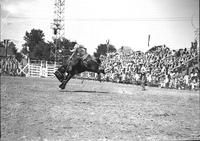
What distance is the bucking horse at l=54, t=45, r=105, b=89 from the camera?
13486mm

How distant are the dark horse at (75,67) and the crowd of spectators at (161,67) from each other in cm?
1002

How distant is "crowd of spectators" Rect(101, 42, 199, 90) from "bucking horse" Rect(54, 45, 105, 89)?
10.1 m

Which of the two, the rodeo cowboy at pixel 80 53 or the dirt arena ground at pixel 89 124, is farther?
the rodeo cowboy at pixel 80 53

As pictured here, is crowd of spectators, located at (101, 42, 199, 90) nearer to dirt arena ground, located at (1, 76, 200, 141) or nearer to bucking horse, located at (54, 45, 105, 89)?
bucking horse, located at (54, 45, 105, 89)

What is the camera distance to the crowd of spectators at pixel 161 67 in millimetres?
24359

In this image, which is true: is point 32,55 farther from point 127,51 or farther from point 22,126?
point 22,126

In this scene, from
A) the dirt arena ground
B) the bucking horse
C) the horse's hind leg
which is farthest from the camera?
the horse's hind leg

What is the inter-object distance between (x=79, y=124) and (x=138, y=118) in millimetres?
1657

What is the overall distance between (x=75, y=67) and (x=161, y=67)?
604 inches

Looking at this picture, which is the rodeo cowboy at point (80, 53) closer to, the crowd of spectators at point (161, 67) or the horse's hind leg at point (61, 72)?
the horse's hind leg at point (61, 72)

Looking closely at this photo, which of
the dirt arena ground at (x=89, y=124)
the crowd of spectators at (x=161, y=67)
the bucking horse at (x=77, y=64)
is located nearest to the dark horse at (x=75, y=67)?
the bucking horse at (x=77, y=64)

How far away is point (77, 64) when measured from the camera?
13586 mm

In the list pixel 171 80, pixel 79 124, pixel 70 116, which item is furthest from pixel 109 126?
pixel 171 80

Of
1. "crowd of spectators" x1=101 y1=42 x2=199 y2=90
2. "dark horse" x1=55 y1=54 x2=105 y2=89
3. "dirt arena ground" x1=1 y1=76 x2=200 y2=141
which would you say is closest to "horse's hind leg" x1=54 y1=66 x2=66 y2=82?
"dark horse" x1=55 y1=54 x2=105 y2=89
